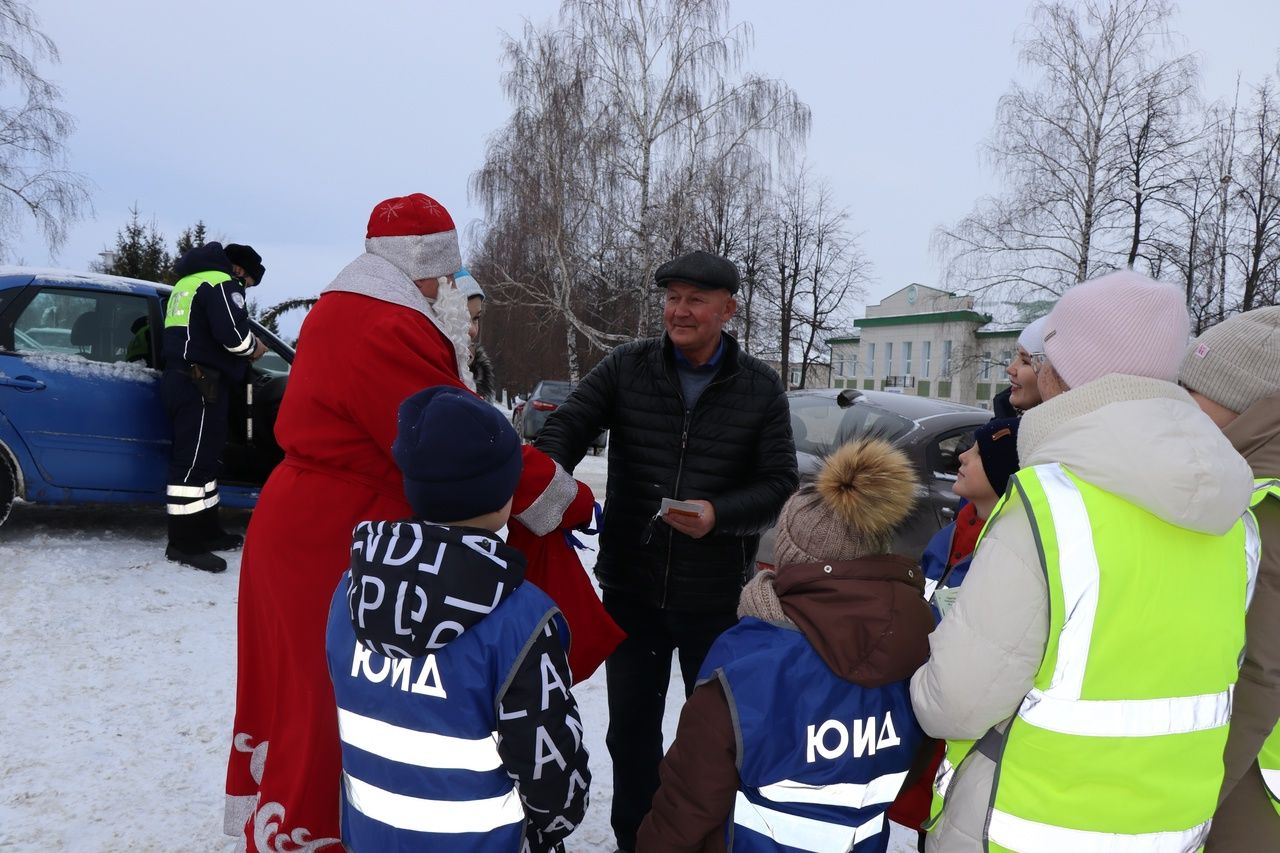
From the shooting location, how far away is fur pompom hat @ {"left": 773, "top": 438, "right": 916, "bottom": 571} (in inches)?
70.3

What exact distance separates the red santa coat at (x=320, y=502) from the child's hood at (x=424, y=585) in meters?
0.54

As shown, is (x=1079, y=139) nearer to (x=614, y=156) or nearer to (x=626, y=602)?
(x=614, y=156)

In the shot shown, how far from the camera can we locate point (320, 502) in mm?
2184

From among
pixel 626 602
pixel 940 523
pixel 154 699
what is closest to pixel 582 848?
pixel 626 602

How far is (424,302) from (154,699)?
106 inches

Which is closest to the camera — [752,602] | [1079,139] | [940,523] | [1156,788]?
[1156,788]

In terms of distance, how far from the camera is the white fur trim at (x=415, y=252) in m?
2.35

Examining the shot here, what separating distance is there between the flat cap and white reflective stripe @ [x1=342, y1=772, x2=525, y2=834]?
1.62 meters

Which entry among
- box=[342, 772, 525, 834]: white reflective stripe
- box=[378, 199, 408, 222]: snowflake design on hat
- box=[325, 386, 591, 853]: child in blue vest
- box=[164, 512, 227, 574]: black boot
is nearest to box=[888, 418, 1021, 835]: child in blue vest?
box=[325, 386, 591, 853]: child in blue vest

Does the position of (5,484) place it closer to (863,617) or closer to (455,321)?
(455,321)

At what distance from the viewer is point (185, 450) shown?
5309 millimetres

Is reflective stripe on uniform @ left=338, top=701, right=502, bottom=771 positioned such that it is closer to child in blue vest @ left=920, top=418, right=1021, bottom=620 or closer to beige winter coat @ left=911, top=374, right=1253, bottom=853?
beige winter coat @ left=911, top=374, right=1253, bottom=853

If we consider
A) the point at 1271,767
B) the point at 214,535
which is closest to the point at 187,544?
the point at 214,535

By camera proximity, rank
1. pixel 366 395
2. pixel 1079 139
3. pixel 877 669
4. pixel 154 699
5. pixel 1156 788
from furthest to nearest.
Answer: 1. pixel 1079 139
2. pixel 154 699
3. pixel 366 395
4. pixel 877 669
5. pixel 1156 788
